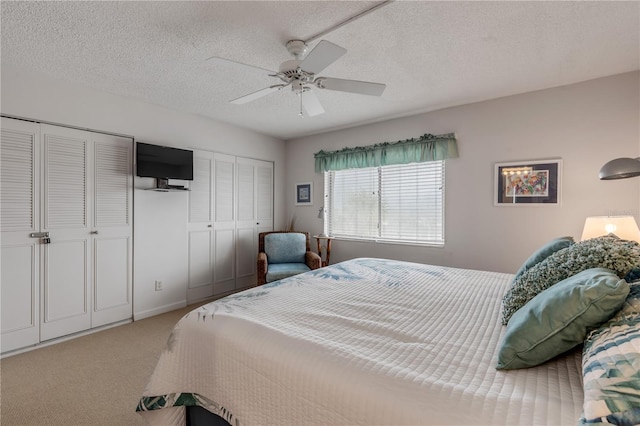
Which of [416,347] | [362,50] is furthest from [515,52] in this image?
[416,347]

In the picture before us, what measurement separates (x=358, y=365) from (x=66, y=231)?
3.22m

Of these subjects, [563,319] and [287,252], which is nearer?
[563,319]

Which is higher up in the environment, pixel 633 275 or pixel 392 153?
pixel 392 153

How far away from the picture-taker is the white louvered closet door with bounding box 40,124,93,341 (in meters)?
2.79

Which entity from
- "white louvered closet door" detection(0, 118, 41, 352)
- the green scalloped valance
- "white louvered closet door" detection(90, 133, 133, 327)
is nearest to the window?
the green scalloped valance

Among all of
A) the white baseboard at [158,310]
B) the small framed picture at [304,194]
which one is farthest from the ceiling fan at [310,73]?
the white baseboard at [158,310]

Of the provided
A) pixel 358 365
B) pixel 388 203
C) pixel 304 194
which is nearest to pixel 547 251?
pixel 358 365

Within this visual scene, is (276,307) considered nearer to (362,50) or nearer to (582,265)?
(582,265)

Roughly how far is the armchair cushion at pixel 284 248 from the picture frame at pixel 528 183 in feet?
8.24

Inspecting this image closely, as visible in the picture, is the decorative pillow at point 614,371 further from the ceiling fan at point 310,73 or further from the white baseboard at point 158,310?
the white baseboard at point 158,310

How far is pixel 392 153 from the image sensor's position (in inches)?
155

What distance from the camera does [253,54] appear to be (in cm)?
234

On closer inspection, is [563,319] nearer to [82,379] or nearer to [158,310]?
[82,379]

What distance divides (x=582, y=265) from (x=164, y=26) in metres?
2.72
